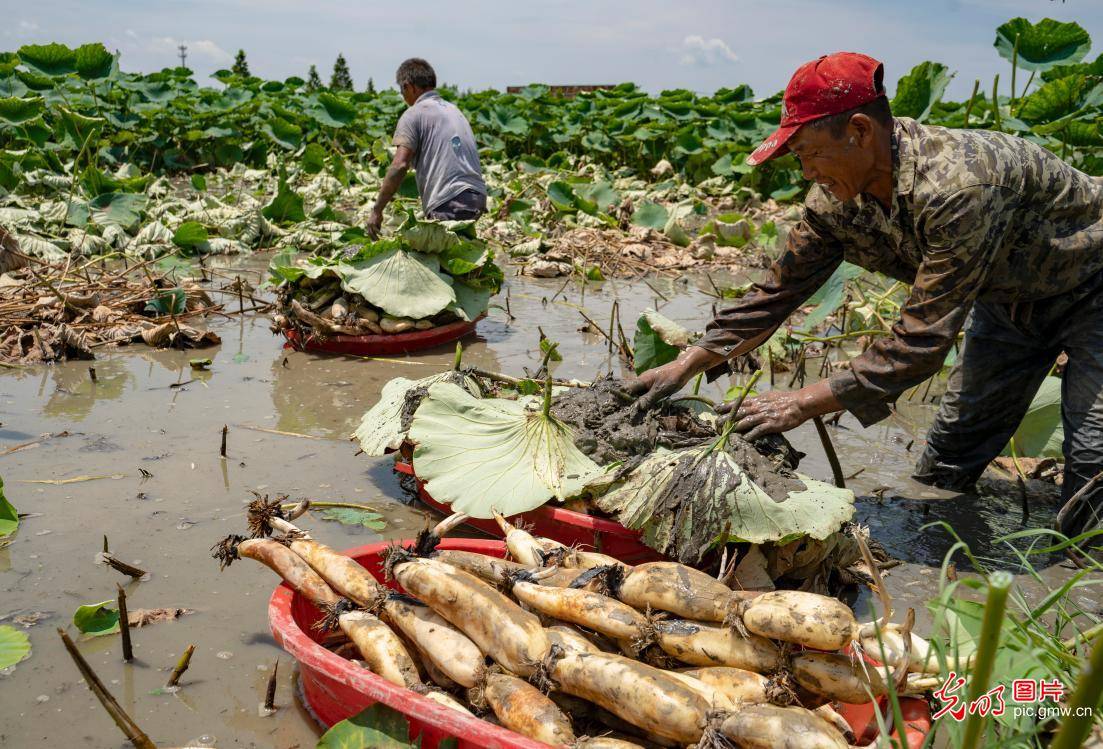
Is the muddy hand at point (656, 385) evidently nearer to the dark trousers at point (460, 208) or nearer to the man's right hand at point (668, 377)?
the man's right hand at point (668, 377)

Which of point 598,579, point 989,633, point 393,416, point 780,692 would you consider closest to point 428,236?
point 393,416

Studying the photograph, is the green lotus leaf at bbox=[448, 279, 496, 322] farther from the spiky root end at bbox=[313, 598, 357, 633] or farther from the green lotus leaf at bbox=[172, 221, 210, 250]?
the spiky root end at bbox=[313, 598, 357, 633]

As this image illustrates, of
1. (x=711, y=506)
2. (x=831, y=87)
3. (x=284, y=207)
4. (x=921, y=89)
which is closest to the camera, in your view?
(x=711, y=506)

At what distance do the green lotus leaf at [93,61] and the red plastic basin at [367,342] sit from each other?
6147 mm

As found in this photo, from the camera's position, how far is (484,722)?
1.72 m

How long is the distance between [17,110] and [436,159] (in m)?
5.09

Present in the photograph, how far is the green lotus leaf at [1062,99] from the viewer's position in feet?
16.9

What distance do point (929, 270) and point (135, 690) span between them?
2.50 m

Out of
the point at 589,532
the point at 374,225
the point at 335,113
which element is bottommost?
the point at 589,532

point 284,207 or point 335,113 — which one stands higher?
point 335,113

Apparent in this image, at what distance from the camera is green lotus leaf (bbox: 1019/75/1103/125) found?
516 centimetres

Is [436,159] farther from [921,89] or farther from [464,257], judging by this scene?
[921,89]

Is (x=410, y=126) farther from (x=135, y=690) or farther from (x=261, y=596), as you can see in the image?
(x=135, y=690)

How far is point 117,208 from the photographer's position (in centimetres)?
758
